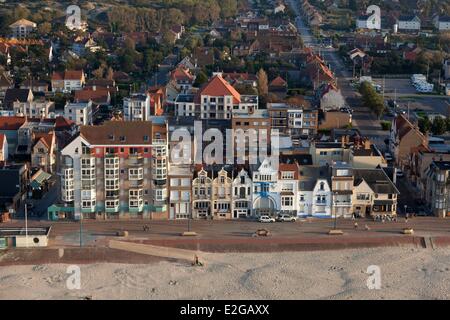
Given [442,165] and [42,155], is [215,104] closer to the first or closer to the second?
[42,155]

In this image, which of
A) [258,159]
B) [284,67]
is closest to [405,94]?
[284,67]

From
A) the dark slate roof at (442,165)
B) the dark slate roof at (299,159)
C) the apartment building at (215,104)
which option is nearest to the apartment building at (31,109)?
the apartment building at (215,104)

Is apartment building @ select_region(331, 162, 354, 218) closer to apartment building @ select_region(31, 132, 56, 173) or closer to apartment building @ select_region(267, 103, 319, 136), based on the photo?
apartment building @ select_region(31, 132, 56, 173)
